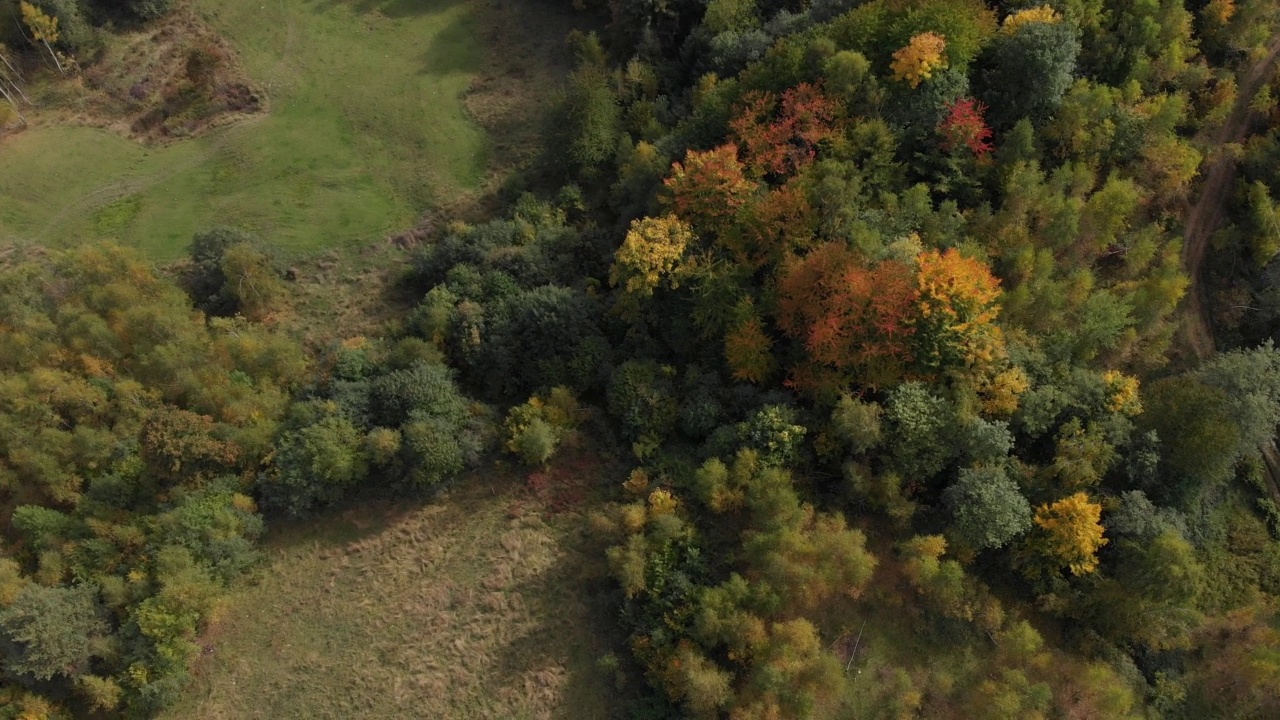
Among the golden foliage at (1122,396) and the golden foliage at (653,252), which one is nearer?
the golden foliage at (1122,396)

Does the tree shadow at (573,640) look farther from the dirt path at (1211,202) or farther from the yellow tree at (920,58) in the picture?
the dirt path at (1211,202)

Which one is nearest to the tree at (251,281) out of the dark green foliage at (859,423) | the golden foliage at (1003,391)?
the dark green foliage at (859,423)

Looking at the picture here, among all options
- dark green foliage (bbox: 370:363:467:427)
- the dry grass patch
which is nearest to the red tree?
dark green foliage (bbox: 370:363:467:427)

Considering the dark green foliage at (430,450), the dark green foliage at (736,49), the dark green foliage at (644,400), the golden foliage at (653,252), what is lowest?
the dark green foliage at (430,450)

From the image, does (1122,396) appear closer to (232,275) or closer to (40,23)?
(232,275)

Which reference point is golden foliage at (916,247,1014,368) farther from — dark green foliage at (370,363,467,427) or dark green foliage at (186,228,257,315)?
dark green foliage at (186,228,257,315)

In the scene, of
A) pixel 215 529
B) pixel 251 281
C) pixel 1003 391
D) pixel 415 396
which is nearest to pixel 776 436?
pixel 1003 391

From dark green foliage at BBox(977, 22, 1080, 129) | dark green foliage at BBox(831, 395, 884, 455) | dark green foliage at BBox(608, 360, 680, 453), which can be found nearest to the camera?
dark green foliage at BBox(831, 395, 884, 455)
